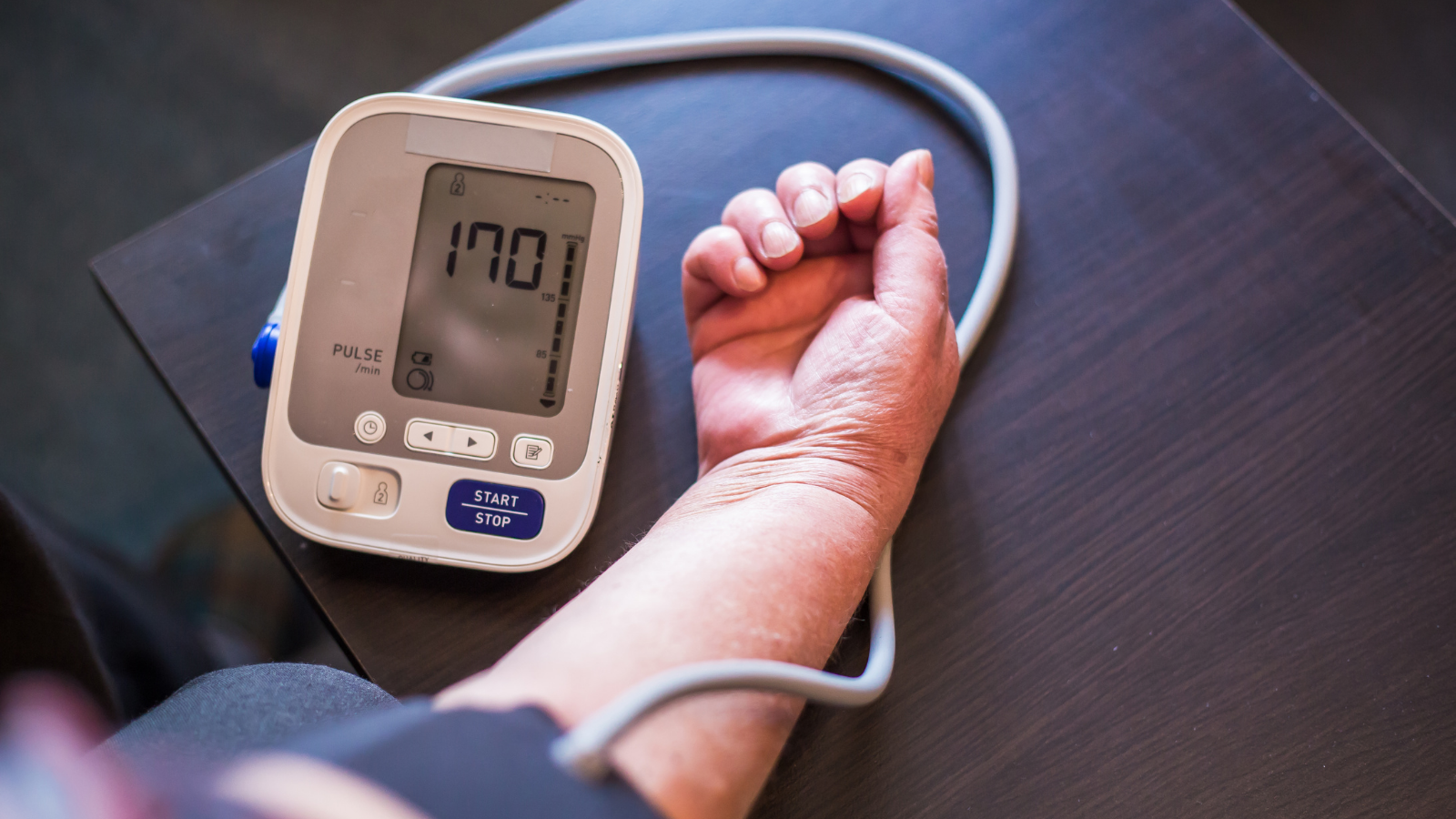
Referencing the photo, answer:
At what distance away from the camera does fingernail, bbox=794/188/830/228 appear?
1.47 ft

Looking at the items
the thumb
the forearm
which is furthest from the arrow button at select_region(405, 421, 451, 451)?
the thumb

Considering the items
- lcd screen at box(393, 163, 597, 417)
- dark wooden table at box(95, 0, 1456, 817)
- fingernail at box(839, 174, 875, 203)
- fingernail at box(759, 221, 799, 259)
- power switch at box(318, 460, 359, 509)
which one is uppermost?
lcd screen at box(393, 163, 597, 417)

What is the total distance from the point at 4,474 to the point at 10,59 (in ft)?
1.64

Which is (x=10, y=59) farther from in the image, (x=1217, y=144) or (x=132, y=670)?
(x=1217, y=144)

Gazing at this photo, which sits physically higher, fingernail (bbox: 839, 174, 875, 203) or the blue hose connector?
the blue hose connector

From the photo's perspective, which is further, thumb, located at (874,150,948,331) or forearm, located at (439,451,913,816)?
thumb, located at (874,150,948,331)

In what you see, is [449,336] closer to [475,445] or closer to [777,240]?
[475,445]

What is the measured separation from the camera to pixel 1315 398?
18.8 inches

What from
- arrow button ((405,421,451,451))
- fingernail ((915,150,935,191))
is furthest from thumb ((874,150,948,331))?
arrow button ((405,421,451,451))

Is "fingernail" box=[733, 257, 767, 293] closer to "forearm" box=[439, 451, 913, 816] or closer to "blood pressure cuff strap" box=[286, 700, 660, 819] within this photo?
"forearm" box=[439, 451, 913, 816]

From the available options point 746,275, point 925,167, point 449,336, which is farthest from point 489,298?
point 925,167

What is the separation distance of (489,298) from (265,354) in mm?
122

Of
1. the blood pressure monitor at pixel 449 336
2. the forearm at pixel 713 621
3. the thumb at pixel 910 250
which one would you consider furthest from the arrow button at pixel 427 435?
the thumb at pixel 910 250

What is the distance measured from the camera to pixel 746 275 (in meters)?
0.45
